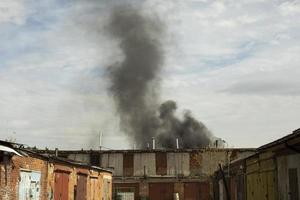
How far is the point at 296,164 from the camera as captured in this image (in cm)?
1439

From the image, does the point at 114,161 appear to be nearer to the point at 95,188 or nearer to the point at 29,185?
the point at 95,188

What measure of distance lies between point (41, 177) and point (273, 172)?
987 centimetres

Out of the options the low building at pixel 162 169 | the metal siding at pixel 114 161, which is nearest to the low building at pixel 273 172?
the low building at pixel 162 169

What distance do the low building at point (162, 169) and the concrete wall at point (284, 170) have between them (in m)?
29.4

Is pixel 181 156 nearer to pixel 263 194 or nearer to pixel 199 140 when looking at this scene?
pixel 199 140

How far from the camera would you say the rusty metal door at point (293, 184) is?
14.7 metres

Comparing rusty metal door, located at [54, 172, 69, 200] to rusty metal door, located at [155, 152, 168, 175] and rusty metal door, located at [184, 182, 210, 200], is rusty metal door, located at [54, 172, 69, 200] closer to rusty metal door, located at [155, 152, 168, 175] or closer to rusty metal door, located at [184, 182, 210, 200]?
rusty metal door, located at [184, 182, 210, 200]

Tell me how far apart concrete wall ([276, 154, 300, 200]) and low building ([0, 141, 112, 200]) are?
9.21 metres

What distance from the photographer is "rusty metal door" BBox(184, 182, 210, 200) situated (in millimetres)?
45406

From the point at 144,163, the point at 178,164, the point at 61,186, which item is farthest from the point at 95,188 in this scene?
the point at 178,164

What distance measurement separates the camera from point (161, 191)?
46.0 m

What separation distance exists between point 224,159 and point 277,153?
105 feet

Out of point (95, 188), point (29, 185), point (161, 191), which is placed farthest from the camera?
point (161, 191)

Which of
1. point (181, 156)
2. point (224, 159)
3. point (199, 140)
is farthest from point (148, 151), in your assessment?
point (199, 140)
